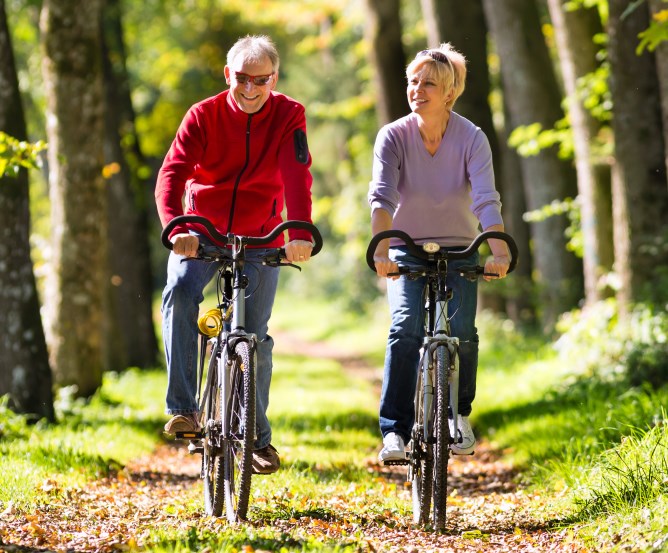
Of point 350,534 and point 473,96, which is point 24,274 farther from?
point 473,96

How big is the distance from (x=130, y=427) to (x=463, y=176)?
513 cm

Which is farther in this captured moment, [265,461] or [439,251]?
[265,461]

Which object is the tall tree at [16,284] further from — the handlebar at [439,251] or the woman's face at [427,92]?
the handlebar at [439,251]

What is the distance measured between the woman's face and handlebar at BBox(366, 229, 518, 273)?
728 mm

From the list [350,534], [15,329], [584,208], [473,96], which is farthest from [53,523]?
[473,96]

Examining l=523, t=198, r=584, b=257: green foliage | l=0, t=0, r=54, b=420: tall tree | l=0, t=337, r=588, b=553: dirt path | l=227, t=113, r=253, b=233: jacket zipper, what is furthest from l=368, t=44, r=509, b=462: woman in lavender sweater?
l=523, t=198, r=584, b=257: green foliage

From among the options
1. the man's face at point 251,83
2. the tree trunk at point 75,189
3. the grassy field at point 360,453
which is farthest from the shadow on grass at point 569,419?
the tree trunk at point 75,189

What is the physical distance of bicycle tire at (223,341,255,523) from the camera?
4.84m

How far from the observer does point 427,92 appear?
5301mm

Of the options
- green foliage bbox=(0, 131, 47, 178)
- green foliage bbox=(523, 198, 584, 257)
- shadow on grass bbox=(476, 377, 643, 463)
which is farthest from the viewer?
green foliage bbox=(523, 198, 584, 257)

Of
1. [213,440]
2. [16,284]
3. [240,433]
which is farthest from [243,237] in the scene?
[16,284]

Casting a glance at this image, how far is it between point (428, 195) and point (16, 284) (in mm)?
4464

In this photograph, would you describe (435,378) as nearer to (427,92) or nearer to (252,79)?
(427,92)

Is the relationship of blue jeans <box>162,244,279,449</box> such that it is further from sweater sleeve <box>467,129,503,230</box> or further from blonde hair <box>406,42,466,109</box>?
blonde hair <box>406,42,466,109</box>
